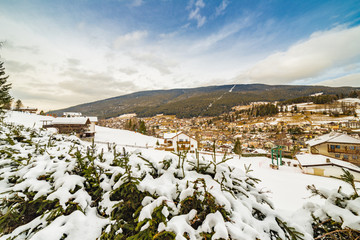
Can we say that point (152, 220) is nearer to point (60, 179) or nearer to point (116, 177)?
point (116, 177)

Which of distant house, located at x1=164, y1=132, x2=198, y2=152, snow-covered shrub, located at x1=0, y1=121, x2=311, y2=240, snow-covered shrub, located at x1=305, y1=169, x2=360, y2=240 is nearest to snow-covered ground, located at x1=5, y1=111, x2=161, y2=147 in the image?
distant house, located at x1=164, y1=132, x2=198, y2=152

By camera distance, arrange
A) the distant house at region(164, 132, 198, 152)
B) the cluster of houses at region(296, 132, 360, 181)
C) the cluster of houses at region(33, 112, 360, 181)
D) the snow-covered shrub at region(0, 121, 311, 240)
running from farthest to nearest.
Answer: the distant house at region(164, 132, 198, 152) < the cluster of houses at region(296, 132, 360, 181) < the cluster of houses at region(33, 112, 360, 181) < the snow-covered shrub at region(0, 121, 311, 240)

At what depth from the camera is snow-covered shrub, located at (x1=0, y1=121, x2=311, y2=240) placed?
97cm

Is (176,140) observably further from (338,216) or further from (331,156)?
(338,216)

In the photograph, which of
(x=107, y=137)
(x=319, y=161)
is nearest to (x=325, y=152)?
(x=319, y=161)

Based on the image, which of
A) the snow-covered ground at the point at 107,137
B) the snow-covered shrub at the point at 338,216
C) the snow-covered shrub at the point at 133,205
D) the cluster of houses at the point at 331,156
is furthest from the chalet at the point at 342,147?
the snow-covered ground at the point at 107,137

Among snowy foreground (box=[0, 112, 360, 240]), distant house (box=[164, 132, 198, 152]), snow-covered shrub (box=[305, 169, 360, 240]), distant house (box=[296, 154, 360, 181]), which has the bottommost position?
distant house (box=[296, 154, 360, 181])

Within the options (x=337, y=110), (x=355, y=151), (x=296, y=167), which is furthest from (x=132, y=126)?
(x=337, y=110)

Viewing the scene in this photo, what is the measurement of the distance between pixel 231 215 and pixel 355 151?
3146cm

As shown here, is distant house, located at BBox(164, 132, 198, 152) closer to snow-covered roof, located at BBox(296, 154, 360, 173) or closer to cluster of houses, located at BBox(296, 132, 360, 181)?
snow-covered roof, located at BBox(296, 154, 360, 173)

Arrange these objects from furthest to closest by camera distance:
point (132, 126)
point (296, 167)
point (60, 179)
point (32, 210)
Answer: point (132, 126) → point (296, 167) → point (60, 179) → point (32, 210)

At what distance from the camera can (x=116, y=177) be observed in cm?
144

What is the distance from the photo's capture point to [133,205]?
119 cm

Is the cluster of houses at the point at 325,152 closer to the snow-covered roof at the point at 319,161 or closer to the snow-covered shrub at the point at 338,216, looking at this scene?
the snow-covered roof at the point at 319,161
